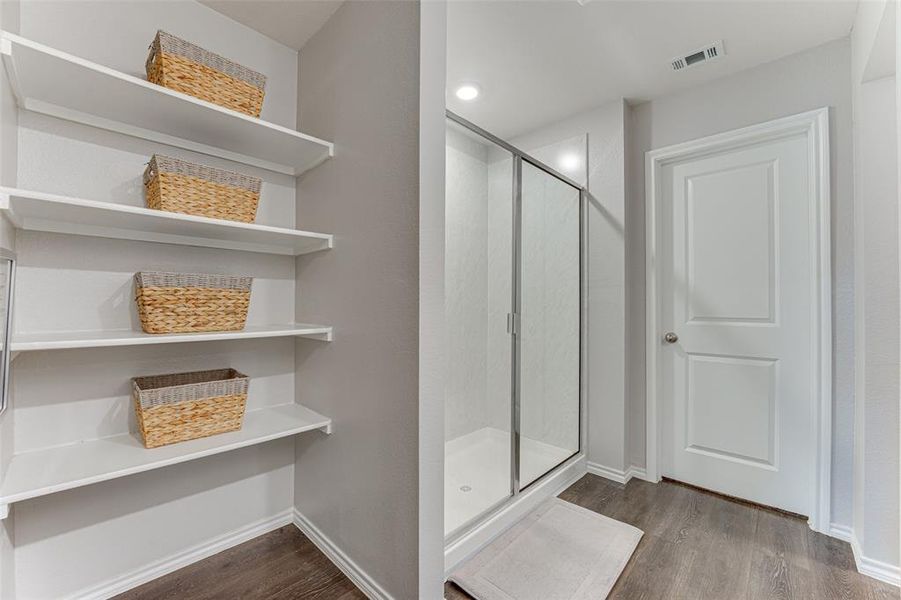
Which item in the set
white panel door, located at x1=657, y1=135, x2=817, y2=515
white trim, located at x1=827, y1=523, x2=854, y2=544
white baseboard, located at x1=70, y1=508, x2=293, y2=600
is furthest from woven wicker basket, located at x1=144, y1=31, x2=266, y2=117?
white trim, located at x1=827, y1=523, x2=854, y2=544

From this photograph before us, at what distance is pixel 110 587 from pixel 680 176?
11.0 ft

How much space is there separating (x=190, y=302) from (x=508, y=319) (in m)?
1.51

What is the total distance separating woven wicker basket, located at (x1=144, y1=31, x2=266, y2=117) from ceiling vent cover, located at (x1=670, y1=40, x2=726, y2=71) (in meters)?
2.10

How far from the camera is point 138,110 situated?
1354 millimetres

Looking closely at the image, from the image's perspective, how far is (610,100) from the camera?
2518 millimetres

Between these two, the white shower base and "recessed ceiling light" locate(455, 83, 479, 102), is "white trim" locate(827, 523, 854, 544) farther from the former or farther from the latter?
"recessed ceiling light" locate(455, 83, 479, 102)

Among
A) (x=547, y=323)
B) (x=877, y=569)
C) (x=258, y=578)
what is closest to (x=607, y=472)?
(x=547, y=323)

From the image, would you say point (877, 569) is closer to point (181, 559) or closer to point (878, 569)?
point (878, 569)

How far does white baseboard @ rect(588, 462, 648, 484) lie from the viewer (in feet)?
8.03

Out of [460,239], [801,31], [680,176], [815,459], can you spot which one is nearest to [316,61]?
[460,239]

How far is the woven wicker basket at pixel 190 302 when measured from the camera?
130 cm

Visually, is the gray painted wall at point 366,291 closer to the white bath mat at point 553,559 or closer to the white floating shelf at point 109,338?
the white floating shelf at point 109,338

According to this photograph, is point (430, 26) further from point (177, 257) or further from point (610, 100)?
point (610, 100)

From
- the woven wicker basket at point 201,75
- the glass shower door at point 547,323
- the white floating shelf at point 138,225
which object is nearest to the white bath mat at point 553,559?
the glass shower door at point 547,323
